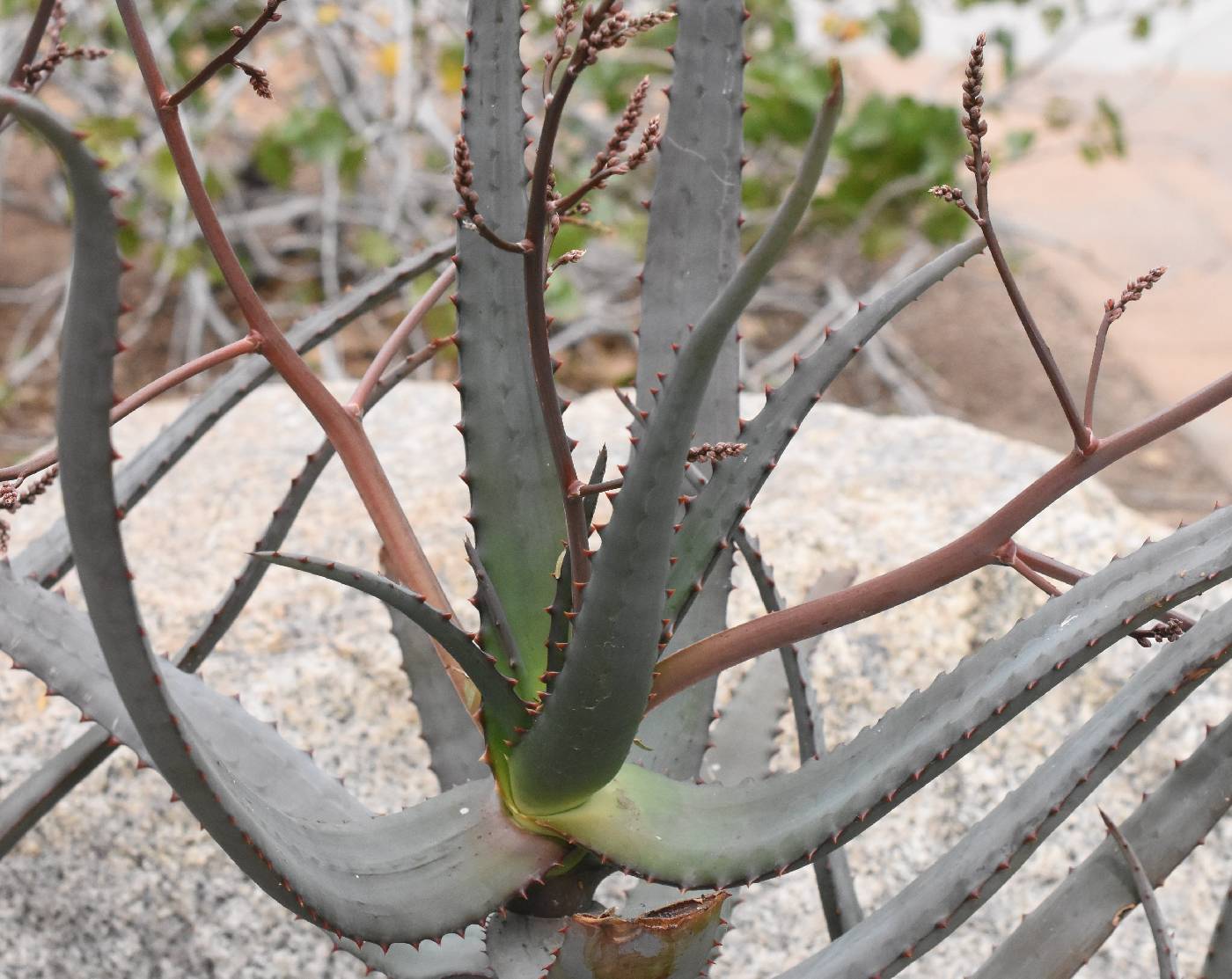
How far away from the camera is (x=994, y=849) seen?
0.53 meters

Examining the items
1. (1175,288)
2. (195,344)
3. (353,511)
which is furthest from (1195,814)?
(1175,288)

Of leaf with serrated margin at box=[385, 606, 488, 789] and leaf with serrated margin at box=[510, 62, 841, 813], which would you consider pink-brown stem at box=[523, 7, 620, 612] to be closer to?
leaf with serrated margin at box=[510, 62, 841, 813]

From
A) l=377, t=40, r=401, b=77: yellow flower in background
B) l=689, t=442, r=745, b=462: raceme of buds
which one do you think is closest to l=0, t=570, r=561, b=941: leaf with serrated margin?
l=689, t=442, r=745, b=462: raceme of buds

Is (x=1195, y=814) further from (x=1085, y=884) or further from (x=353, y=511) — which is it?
(x=353, y=511)

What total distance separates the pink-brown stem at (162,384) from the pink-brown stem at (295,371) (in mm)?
15

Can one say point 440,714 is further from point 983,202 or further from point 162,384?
point 983,202

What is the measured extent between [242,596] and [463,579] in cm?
50

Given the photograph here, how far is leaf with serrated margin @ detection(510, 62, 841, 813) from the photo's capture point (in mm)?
383

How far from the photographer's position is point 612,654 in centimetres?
50

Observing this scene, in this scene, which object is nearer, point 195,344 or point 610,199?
point 195,344

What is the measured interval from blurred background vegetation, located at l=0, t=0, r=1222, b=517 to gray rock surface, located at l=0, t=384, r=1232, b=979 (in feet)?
2.88

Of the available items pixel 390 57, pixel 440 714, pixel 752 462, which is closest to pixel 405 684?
pixel 440 714

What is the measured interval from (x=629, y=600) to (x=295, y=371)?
19cm

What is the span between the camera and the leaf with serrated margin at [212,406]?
73cm
